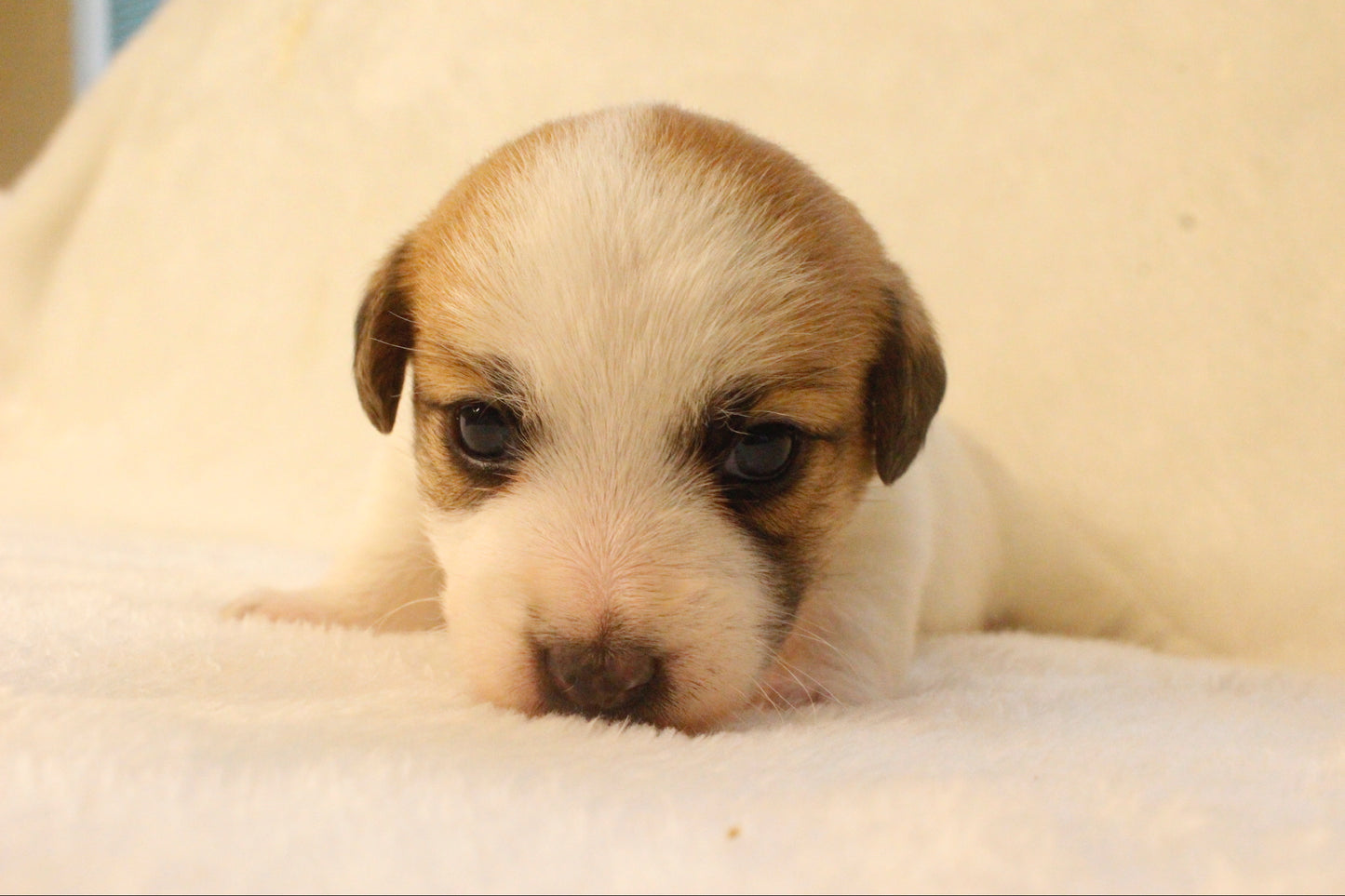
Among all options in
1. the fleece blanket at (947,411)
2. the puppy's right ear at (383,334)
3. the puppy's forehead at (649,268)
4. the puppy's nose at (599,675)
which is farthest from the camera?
the puppy's right ear at (383,334)

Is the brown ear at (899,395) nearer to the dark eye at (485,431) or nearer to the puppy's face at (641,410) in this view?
the puppy's face at (641,410)

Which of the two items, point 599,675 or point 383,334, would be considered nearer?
point 599,675

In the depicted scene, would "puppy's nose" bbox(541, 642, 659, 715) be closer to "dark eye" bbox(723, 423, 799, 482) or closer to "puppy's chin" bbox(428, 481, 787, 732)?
"puppy's chin" bbox(428, 481, 787, 732)

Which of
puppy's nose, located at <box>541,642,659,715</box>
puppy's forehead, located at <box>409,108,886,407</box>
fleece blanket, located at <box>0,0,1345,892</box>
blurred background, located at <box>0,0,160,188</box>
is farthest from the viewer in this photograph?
blurred background, located at <box>0,0,160,188</box>

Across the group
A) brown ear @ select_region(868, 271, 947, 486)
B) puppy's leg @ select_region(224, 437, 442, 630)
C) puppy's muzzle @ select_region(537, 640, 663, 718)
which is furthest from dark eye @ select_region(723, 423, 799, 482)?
puppy's leg @ select_region(224, 437, 442, 630)

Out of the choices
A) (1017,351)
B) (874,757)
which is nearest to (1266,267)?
(1017,351)

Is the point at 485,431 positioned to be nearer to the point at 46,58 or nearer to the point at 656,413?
the point at 656,413

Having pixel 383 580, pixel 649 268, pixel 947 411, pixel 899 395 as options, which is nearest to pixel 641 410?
pixel 649 268

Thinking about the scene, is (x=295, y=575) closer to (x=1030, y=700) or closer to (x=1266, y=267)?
(x=1030, y=700)

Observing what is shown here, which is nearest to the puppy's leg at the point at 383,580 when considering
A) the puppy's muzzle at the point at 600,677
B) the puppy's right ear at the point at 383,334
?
the puppy's right ear at the point at 383,334
